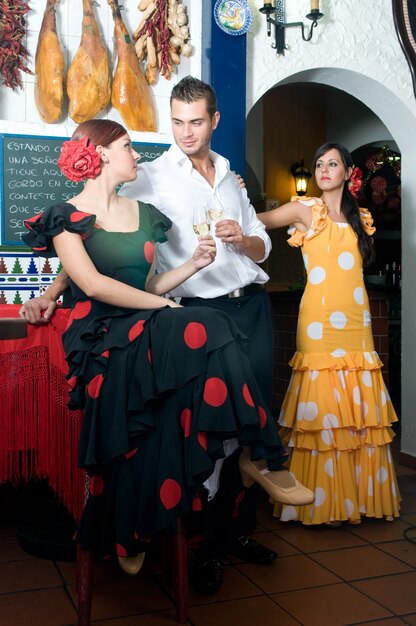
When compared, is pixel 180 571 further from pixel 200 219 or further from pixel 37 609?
pixel 200 219

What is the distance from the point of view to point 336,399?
308cm

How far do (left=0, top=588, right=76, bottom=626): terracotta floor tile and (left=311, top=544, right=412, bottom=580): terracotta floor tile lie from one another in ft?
3.26

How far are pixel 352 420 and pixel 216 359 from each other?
141 centimetres

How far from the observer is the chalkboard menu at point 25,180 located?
10.6 feet

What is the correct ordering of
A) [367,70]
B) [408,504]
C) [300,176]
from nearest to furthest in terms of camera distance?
[408,504], [367,70], [300,176]

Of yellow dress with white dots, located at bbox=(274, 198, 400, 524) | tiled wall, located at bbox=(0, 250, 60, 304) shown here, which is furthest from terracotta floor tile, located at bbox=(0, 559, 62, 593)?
tiled wall, located at bbox=(0, 250, 60, 304)

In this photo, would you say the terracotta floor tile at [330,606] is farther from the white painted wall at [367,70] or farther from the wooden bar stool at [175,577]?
the white painted wall at [367,70]

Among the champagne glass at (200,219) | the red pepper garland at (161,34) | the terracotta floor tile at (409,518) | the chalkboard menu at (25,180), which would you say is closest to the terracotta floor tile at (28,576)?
the champagne glass at (200,219)

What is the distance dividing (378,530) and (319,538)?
1.01 feet

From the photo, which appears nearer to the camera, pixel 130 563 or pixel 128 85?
pixel 130 563

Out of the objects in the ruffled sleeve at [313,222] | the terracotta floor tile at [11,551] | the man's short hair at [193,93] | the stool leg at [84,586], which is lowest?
the terracotta floor tile at [11,551]

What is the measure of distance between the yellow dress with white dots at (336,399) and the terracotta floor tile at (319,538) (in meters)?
0.05

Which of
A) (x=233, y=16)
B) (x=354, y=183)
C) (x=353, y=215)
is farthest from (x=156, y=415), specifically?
(x=233, y=16)

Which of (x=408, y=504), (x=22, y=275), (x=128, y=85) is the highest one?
(x=128, y=85)
